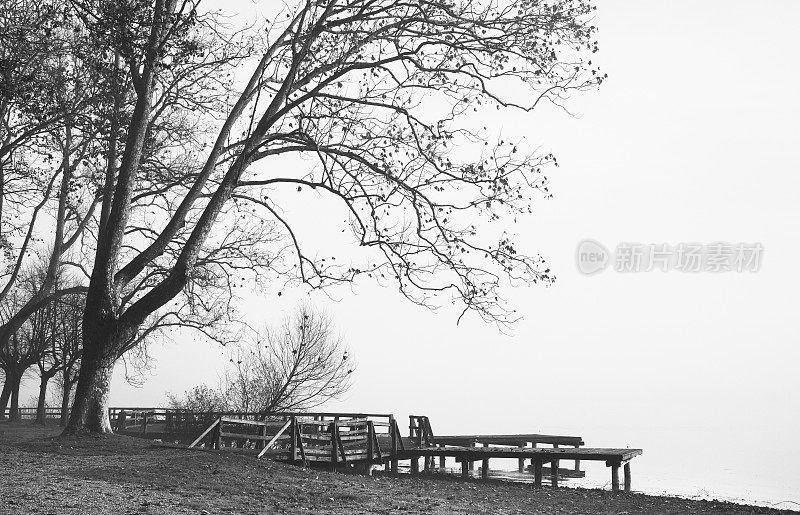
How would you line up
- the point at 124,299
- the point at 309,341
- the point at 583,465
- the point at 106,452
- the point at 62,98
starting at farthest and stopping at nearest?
the point at 583,465 < the point at 309,341 < the point at 124,299 < the point at 62,98 < the point at 106,452

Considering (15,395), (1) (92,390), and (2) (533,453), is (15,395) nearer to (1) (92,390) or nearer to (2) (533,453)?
(1) (92,390)

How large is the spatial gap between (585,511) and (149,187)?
15.3 meters

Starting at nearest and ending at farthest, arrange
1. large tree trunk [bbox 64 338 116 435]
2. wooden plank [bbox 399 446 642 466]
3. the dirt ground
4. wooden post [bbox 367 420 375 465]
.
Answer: the dirt ground < large tree trunk [bbox 64 338 116 435] < wooden post [bbox 367 420 375 465] < wooden plank [bbox 399 446 642 466]

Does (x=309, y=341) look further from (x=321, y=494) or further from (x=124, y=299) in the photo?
(x=321, y=494)

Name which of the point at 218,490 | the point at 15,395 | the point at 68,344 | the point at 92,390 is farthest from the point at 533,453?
the point at 15,395

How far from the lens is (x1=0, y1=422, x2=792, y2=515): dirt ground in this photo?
37.2 ft

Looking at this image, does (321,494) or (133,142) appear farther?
(133,142)

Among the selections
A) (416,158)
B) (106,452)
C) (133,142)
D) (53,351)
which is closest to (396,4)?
(416,158)

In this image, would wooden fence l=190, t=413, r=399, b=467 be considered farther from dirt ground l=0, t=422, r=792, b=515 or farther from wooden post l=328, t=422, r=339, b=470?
dirt ground l=0, t=422, r=792, b=515

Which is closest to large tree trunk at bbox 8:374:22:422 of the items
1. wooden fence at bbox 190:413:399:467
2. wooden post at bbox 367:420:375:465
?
wooden fence at bbox 190:413:399:467

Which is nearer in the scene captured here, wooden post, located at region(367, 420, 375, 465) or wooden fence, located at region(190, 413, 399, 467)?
wooden fence, located at region(190, 413, 399, 467)

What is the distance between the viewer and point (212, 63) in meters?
20.6

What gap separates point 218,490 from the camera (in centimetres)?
1275

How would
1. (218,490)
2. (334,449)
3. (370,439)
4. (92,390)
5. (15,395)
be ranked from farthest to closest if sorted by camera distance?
(15,395) → (370,439) → (334,449) → (92,390) → (218,490)
